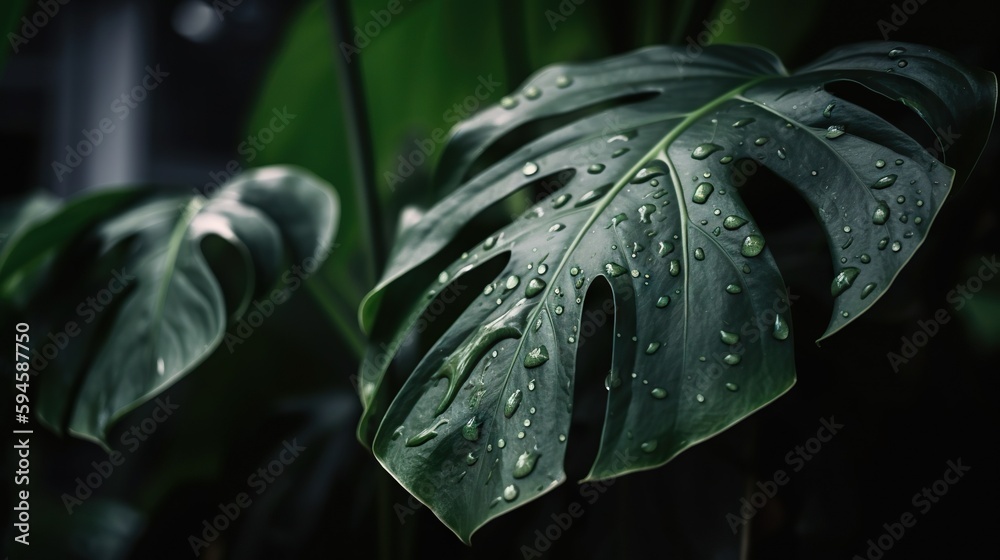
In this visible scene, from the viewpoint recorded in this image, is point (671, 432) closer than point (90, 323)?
Yes

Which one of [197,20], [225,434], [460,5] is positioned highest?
[197,20]

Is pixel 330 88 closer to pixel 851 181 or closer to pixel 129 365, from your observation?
pixel 129 365

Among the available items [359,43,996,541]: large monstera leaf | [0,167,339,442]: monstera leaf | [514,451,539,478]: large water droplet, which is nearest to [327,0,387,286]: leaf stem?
[0,167,339,442]: monstera leaf

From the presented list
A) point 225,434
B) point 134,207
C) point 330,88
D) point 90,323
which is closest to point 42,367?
point 90,323

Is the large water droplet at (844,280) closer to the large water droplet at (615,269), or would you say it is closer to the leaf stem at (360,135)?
the large water droplet at (615,269)

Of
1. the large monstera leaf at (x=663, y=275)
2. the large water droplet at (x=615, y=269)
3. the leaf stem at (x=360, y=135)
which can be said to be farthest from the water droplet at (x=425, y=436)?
the leaf stem at (x=360, y=135)

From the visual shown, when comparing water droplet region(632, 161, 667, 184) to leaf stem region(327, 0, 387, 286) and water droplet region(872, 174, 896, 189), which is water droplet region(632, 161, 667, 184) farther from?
leaf stem region(327, 0, 387, 286)
